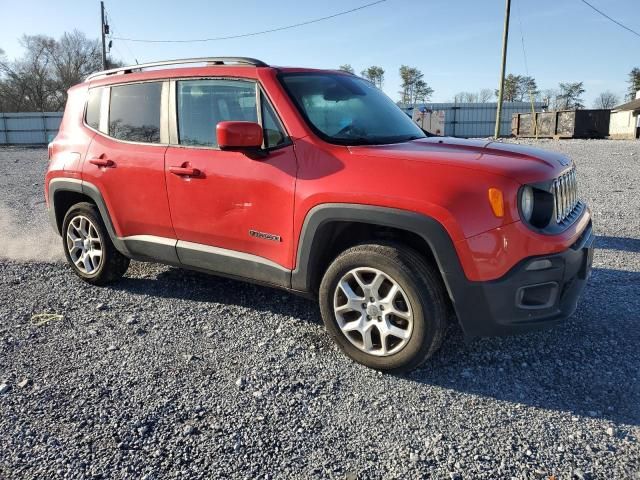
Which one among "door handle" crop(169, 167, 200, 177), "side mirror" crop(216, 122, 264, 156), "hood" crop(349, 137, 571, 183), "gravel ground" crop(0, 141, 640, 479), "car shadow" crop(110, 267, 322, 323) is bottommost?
"gravel ground" crop(0, 141, 640, 479)

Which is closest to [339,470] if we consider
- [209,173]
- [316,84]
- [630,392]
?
[630,392]

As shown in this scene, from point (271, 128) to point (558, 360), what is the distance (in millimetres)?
2420

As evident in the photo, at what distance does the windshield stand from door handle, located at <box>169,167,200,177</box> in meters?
0.89

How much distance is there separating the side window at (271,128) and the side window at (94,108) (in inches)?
74.2

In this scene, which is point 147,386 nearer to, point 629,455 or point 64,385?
point 64,385

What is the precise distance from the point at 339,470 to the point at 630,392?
1782 millimetres

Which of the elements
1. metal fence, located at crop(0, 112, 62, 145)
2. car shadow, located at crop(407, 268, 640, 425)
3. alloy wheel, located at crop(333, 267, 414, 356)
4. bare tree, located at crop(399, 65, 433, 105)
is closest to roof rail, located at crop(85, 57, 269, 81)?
alloy wheel, located at crop(333, 267, 414, 356)

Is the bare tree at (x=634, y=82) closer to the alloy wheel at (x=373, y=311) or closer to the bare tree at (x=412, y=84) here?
the bare tree at (x=412, y=84)

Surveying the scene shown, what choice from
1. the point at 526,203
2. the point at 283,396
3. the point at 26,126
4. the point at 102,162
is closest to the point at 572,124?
the point at 526,203

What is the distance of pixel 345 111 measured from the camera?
3678 mm

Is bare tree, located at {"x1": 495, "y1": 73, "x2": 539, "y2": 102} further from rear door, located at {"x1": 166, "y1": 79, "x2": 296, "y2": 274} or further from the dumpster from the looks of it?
rear door, located at {"x1": 166, "y1": 79, "x2": 296, "y2": 274}

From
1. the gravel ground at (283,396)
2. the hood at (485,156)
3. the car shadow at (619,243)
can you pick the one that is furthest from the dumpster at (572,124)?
the hood at (485,156)

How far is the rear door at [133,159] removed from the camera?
3.98 m

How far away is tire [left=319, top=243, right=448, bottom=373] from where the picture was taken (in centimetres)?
290
